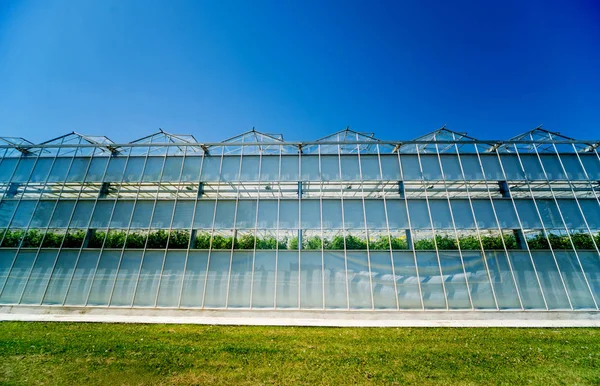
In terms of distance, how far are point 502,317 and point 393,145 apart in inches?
512

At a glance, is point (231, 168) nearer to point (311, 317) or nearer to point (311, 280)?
point (311, 280)

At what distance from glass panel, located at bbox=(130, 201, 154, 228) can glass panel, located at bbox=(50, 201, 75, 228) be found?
188 inches

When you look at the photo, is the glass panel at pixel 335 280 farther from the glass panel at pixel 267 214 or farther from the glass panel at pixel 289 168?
the glass panel at pixel 289 168

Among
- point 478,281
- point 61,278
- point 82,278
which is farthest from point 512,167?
point 61,278

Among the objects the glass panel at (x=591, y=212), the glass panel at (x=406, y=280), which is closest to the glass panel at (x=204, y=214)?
the glass panel at (x=406, y=280)

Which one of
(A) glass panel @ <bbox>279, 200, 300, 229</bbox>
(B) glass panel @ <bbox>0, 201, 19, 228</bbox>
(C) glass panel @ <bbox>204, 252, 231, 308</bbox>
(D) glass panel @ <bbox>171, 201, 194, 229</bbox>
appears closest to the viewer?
(C) glass panel @ <bbox>204, 252, 231, 308</bbox>

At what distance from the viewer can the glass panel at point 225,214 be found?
1655cm

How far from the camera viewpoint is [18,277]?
15562 mm

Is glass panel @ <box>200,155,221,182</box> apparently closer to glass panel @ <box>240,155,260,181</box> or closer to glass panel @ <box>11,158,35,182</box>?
glass panel @ <box>240,155,260,181</box>

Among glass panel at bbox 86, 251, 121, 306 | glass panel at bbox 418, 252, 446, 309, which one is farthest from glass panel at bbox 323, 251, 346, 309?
glass panel at bbox 86, 251, 121, 306

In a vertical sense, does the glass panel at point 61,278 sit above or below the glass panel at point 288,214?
below

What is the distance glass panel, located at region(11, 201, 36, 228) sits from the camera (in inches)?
667

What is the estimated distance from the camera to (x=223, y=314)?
14.5 m

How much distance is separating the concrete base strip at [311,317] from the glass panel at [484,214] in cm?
535
